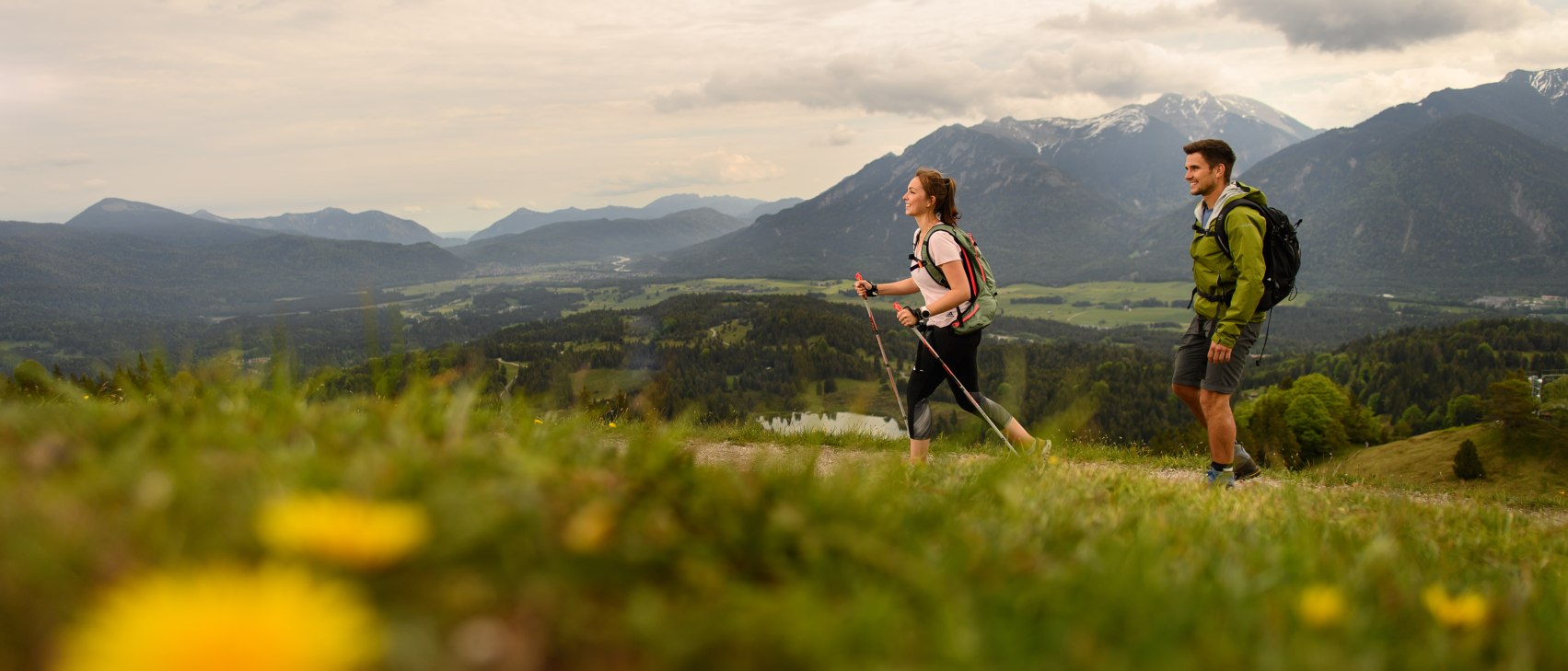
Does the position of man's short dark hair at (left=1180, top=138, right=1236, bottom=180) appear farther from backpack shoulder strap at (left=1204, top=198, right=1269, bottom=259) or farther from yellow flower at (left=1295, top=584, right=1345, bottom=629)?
yellow flower at (left=1295, top=584, right=1345, bottom=629)

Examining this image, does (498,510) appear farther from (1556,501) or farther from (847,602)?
(1556,501)

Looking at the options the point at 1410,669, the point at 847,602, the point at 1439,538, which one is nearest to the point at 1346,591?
the point at 1410,669

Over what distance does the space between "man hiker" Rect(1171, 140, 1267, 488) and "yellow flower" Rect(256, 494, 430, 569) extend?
832 cm

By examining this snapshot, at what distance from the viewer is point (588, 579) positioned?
1.85 meters

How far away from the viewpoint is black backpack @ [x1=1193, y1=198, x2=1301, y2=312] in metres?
8.27

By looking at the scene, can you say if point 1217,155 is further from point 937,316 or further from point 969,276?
point 937,316

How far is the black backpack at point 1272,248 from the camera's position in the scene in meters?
8.27

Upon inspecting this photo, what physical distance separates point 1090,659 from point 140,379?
704cm

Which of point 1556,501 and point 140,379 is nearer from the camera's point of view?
point 140,379

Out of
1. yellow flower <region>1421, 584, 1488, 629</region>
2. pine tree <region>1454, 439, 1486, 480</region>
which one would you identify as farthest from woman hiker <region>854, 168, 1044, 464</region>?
pine tree <region>1454, 439, 1486, 480</region>

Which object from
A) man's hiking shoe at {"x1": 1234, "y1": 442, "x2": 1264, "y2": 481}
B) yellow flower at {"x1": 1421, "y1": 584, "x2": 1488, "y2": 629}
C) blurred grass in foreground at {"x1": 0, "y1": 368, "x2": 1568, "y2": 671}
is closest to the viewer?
blurred grass in foreground at {"x1": 0, "y1": 368, "x2": 1568, "y2": 671}

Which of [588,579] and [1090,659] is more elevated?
[588,579]

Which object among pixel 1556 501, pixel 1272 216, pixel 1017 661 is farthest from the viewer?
pixel 1556 501

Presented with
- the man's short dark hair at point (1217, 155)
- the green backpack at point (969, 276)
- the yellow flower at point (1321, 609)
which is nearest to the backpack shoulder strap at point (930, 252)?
the green backpack at point (969, 276)
